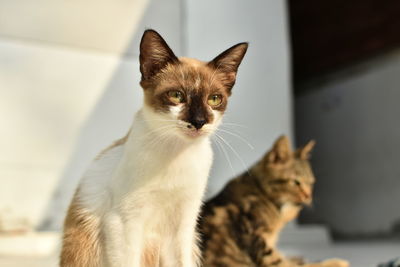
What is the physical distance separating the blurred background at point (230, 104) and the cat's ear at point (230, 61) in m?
0.11

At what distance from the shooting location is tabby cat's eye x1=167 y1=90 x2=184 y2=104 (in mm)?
676

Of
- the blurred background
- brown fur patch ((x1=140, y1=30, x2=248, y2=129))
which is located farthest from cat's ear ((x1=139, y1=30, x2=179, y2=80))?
the blurred background

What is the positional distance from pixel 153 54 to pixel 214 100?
111mm

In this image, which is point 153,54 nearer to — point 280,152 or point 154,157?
point 154,157

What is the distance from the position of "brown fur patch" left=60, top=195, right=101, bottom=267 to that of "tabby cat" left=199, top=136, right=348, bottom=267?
53 centimetres

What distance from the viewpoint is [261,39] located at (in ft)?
3.98

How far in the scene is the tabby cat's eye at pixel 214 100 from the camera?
2.24 feet

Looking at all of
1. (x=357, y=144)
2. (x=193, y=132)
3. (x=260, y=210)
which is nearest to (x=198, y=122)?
(x=193, y=132)

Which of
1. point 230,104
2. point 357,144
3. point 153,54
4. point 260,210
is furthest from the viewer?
point 357,144

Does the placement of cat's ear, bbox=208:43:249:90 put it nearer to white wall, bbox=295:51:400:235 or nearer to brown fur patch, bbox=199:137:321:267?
brown fur patch, bbox=199:137:321:267

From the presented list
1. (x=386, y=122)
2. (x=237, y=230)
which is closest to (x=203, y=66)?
(x=237, y=230)

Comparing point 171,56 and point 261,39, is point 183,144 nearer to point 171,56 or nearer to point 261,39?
point 171,56

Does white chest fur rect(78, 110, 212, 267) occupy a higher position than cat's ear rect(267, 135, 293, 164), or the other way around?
cat's ear rect(267, 135, 293, 164)

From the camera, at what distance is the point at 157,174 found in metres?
0.68
